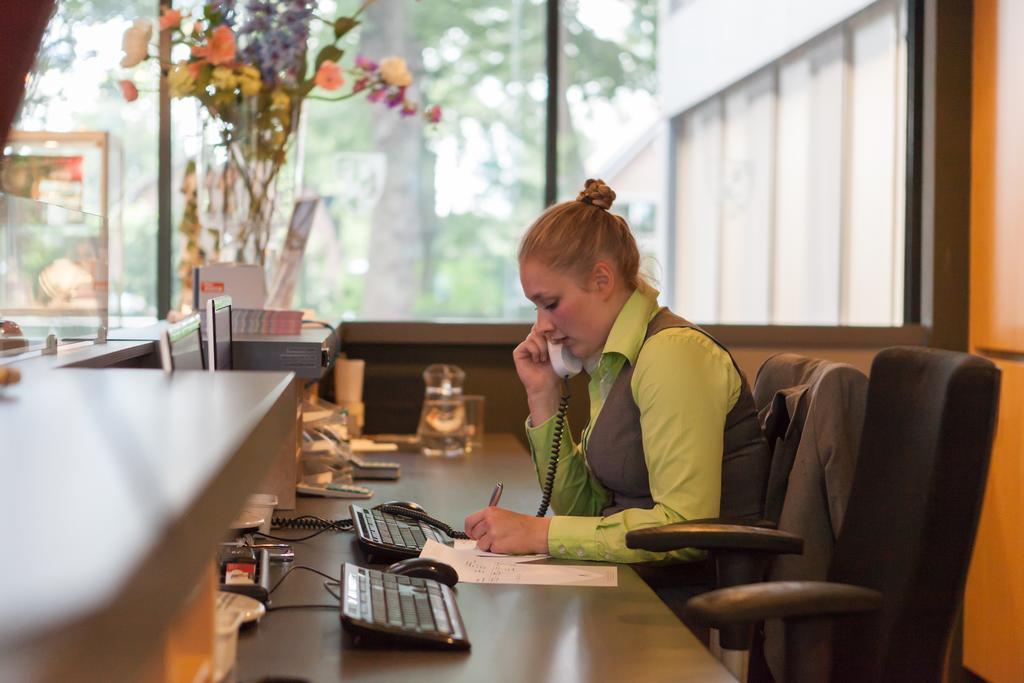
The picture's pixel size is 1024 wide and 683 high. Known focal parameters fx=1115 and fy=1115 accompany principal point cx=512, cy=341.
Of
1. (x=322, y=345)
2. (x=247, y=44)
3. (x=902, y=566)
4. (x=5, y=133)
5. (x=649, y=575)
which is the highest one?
(x=247, y=44)

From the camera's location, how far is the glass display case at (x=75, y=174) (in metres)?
2.87

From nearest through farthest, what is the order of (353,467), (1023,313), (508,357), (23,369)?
(23,369) < (353,467) < (1023,313) < (508,357)

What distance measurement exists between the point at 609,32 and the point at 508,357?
47.4 inches

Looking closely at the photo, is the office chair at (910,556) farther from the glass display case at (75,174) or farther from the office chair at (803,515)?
the glass display case at (75,174)

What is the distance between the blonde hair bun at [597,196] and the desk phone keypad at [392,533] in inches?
27.6

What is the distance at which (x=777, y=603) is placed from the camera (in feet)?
4.67

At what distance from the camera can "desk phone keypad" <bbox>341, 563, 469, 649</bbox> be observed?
1.35 m

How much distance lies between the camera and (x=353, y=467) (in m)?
2.82

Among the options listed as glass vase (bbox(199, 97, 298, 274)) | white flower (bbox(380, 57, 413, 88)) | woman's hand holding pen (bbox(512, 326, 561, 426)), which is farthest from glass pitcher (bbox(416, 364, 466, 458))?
white flower (bbox(380, 57, 413, 88))

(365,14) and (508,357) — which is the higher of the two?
(365,14)

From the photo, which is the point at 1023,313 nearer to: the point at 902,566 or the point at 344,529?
the point at 902,566

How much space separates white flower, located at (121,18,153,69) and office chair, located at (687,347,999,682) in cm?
216

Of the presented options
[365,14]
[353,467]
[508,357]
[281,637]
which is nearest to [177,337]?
[281,637]

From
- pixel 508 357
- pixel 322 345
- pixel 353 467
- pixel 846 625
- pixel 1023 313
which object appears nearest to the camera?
pixel 846 625
